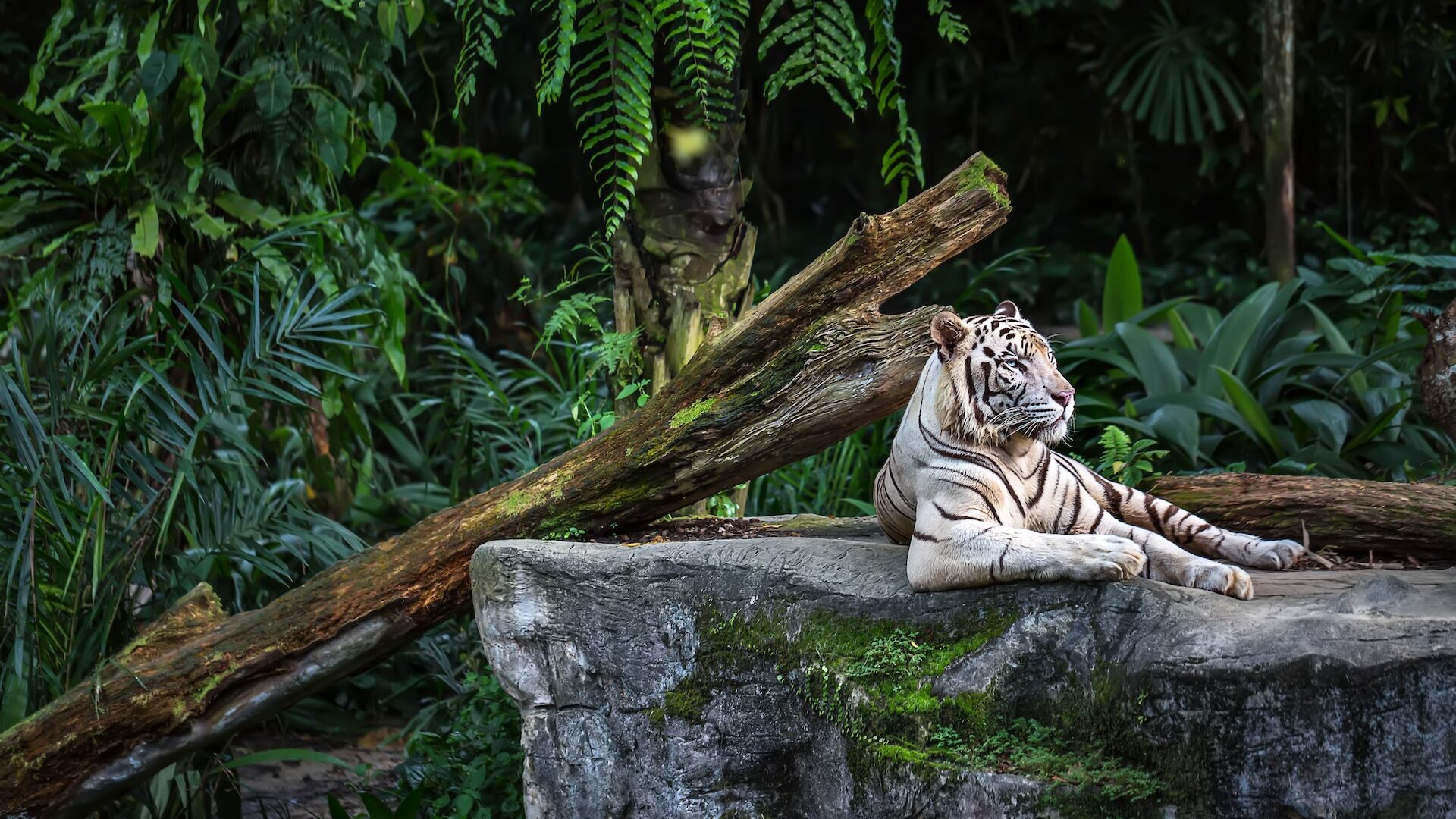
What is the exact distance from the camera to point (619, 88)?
3.49 m

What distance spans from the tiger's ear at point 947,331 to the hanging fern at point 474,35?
4.67 feet

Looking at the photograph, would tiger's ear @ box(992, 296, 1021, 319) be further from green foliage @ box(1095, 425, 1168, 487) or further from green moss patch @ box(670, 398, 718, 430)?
green foliage @ box(1095, 425, 1168, 487)

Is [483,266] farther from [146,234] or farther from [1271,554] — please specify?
[1271,554]

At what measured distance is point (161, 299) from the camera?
169 inches

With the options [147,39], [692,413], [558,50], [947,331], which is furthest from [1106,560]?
[147,39]

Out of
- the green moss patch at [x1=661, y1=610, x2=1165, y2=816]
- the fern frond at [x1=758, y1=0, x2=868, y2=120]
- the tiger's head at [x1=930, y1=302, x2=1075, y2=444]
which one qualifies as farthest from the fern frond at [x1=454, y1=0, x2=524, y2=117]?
the green moss patch at [x1=661, y1=610, x2=1165, y2=816]

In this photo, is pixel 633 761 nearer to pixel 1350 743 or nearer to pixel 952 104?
pixel 1350 743

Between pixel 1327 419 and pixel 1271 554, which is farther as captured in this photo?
pixel 1327 419

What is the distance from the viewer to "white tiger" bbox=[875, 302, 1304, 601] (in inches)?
109

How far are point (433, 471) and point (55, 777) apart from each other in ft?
12.6

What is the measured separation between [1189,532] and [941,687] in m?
0.90

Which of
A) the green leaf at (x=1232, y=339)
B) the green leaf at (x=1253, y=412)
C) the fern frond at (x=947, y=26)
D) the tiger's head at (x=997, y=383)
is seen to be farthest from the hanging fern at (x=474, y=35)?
the green leaf at (x=1232, y=339)

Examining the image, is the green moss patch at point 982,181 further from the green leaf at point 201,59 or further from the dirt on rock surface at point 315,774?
the dirt on rock surface at point 315,774

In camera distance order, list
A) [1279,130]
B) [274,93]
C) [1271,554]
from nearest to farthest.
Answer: [1271,554] < [274,93] < [1279,130]
